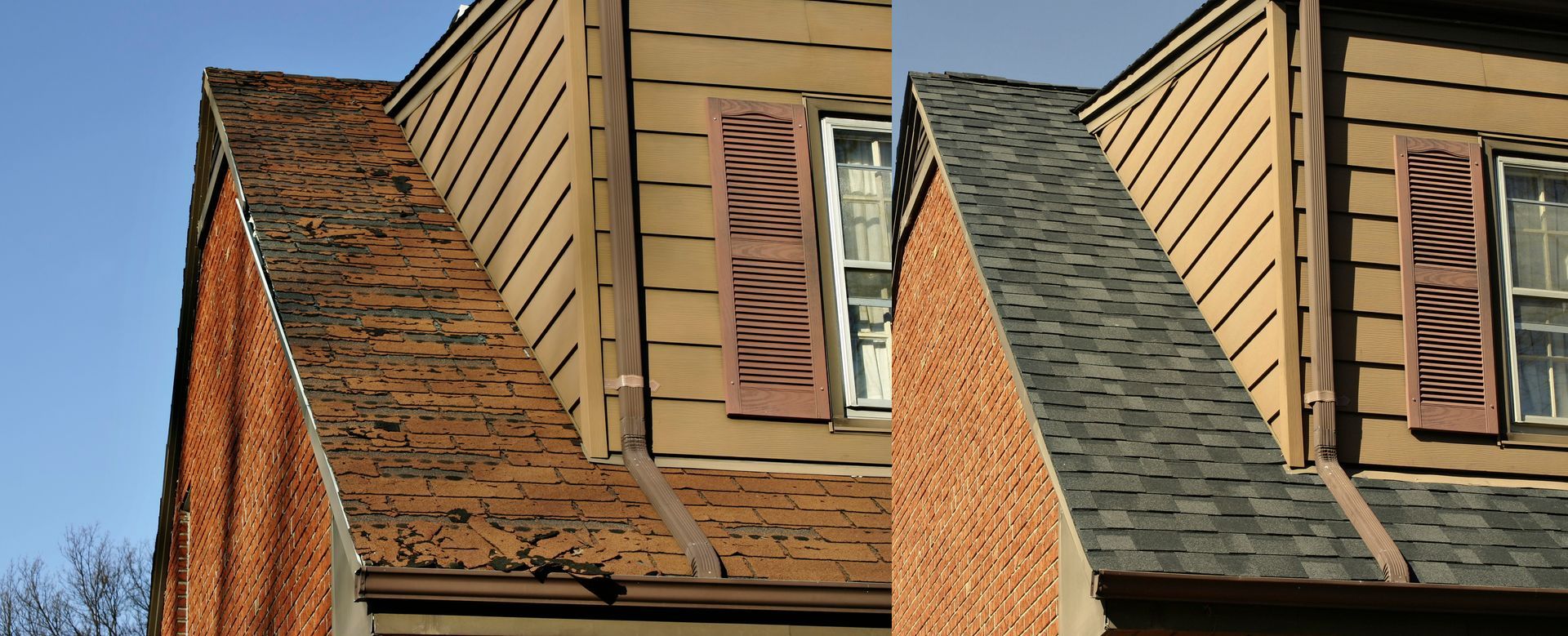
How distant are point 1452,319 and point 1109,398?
1.66m

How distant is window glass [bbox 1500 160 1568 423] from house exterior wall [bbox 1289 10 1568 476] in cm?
14

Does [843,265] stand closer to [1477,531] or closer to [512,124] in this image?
[512,124]

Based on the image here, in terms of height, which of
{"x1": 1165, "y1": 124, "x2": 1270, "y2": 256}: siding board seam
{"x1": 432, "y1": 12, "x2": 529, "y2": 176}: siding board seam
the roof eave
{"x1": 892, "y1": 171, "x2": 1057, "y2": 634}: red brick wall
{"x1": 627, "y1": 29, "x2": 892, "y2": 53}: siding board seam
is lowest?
the roof eave

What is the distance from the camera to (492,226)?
10719mm

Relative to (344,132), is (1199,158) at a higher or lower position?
lower

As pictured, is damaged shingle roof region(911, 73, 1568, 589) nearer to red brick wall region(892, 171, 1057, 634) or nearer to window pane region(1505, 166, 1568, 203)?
red brick wall region(892, 171, 1057, 634)

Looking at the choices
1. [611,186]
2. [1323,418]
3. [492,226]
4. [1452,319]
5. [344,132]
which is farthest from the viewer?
[344,132]

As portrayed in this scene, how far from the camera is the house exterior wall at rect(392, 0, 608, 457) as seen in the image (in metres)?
9.38

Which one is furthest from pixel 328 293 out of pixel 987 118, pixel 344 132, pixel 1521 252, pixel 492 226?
pixel 1521 252

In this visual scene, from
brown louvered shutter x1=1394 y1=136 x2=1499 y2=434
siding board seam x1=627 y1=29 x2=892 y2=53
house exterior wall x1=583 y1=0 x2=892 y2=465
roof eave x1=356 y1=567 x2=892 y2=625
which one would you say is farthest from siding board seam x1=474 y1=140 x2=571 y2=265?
brown louvered shutter x1=1394 y1=136 x2=1499 y2=434

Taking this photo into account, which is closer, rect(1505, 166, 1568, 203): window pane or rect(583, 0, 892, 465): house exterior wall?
rect(1505, 166, 1568, 203): window pane

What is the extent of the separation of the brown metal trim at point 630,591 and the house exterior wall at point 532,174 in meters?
1.15

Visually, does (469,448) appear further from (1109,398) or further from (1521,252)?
(1521,252)

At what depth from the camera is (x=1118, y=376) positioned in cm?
765
